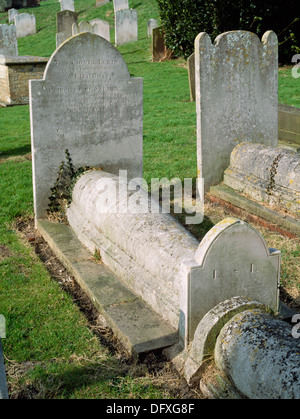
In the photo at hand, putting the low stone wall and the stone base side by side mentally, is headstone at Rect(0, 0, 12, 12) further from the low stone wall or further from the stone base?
the stone base

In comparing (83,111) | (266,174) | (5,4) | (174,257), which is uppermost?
(5,4)

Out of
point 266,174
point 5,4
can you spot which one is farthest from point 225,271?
point 5,4

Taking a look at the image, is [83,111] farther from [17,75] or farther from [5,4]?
[5,4]

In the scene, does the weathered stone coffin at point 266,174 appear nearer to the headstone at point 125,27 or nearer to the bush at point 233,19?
the bush at point 233,19

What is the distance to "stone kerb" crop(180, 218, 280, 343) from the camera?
3.46m

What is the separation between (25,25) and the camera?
89.2ft

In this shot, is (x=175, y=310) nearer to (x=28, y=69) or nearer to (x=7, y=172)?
(x=7, y=172)

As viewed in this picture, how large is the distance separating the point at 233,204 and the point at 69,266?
8.68 ft

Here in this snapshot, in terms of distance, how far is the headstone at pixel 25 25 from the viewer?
27.1 metres

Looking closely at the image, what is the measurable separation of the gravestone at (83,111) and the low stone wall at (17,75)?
7880mm

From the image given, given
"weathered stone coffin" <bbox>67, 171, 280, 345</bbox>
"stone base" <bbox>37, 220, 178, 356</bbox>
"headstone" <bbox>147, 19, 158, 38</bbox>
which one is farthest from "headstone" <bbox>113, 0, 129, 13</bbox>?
"stone base" <bbox>37, 220, 178, 356</bbox>

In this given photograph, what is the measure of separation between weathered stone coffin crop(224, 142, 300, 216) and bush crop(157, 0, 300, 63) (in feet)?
31.1

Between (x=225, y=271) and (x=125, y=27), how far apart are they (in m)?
20.5
